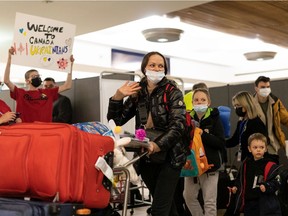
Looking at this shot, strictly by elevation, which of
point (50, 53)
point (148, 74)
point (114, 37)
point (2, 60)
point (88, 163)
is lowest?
point (88, 163)

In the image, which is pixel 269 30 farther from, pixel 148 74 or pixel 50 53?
pixel 148 74

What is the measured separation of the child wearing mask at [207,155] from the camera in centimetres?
387

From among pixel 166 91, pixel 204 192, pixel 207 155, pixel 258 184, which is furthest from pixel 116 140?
pixel 258 184

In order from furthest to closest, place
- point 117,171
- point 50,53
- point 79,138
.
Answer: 1. point 50,53
2. point 117,171
3. point 79,138

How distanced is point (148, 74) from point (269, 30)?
6.56 m

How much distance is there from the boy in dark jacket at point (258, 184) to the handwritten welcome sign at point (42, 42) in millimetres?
1907

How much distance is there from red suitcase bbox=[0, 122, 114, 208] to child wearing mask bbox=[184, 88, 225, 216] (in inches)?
75.5

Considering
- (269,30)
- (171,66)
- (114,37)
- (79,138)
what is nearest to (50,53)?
(79,138)

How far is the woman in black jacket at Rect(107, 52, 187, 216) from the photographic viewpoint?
102 inches

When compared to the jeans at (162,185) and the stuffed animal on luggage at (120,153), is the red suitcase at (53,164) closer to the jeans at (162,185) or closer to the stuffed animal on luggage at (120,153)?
the stuffed animal on luggage at (120,153)

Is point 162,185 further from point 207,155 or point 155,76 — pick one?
point 207,155

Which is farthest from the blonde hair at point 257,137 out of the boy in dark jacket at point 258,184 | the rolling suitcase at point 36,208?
the rolling suitcase at point 36,208

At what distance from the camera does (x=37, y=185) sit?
6.40 feet

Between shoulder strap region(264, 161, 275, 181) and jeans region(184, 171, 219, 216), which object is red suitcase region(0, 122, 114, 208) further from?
shoulder strap region(264, 161, 275, 181)
